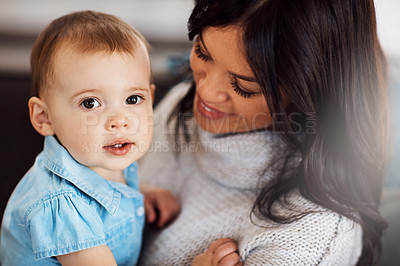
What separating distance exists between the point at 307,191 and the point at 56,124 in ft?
1.91

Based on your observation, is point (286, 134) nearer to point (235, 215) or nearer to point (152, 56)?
point (235, 215)

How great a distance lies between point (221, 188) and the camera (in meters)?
1.04

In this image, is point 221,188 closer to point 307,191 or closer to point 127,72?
point 307,191

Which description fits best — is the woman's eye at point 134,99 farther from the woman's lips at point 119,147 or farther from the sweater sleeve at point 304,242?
the sweater sleeve at point 304,242

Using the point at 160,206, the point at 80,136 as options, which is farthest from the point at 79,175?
the point at 160,206

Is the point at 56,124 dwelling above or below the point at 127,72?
below

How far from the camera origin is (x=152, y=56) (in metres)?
1.32

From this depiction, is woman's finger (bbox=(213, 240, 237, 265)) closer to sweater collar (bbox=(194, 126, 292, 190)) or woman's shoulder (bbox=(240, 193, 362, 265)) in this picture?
woman's shoulder (bbox=(240, 193, 362, 265))

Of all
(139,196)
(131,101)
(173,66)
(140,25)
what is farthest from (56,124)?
(140,25)

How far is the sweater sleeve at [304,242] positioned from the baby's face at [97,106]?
1.13 feet

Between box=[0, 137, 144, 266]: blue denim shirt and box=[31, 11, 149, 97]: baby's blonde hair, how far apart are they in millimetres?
145

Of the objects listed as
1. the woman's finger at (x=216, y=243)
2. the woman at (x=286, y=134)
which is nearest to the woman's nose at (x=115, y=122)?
the woman at (x=286, y=134)

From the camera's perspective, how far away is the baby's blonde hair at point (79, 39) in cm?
76

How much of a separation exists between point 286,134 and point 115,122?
1.30 ft
